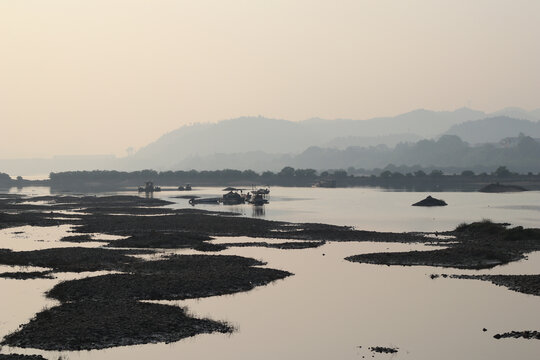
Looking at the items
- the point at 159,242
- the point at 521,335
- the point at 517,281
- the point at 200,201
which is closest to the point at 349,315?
the point at 521,335

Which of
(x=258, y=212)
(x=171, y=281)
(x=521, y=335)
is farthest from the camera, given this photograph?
(x=258, y=212)

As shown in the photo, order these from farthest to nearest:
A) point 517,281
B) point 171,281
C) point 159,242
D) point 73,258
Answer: point 159,242 → point 73,258 → point 517,281 → point 171,281

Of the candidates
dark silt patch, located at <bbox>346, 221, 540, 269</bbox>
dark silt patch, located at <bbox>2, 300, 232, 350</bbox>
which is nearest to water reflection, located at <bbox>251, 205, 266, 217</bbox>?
dark silt patch, located at <bbox>346, 221, 540, 269</bbox>

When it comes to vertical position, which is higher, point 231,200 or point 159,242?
point 231,200

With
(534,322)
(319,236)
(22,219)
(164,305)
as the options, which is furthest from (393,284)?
(22,219)

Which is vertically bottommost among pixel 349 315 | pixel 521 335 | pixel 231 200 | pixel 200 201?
pixel 349 315

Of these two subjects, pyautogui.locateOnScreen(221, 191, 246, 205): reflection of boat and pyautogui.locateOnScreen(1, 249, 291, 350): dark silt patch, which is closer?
pyautogui.locateOnScreen(1, 249, 291, 350): dark silt patch

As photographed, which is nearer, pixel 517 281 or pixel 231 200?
pixel 517 281

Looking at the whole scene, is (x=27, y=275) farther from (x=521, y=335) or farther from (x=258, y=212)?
(x=258, y=212)

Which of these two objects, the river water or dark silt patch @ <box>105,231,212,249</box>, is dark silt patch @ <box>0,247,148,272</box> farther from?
dark silt patch @ <box>105,231,212,249</box>

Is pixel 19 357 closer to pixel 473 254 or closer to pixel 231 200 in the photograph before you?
pixel 473 254

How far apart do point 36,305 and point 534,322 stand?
26.0 m

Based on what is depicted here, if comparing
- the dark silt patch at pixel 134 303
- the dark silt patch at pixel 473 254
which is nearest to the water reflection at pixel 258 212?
the dark silt patch at pixel 473 254

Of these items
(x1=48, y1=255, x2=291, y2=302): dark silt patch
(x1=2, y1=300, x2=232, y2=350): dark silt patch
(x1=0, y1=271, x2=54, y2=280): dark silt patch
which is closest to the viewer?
(x1=2, y1=300, x2=232, y2=350): dark silt patch
